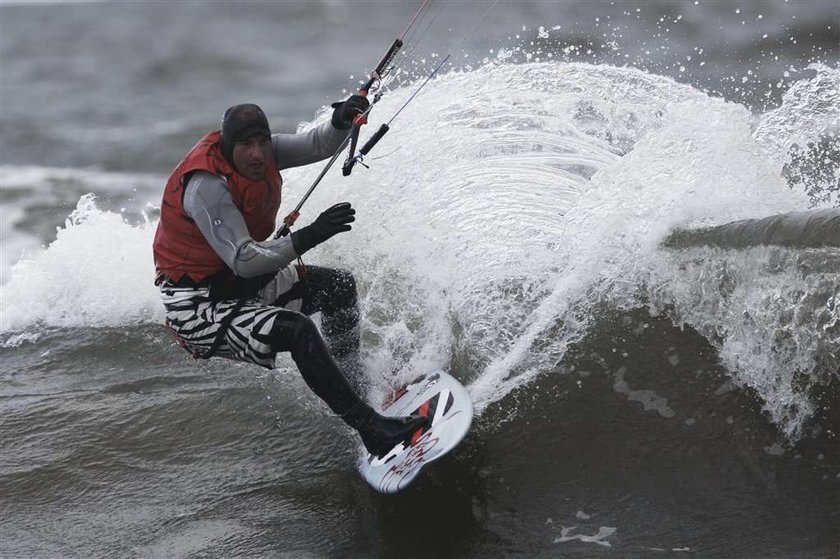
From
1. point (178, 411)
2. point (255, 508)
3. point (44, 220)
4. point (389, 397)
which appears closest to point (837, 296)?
point (389, 397)

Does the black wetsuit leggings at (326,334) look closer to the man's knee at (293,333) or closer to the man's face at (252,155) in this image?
the man's knee at (293,333)

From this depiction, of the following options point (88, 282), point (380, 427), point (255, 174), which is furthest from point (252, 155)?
point (88, 282)

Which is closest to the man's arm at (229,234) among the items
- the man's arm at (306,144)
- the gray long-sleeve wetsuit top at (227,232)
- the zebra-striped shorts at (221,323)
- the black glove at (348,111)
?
the gray long-sleeve wetsuit top at (227,232)

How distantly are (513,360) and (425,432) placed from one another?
785 mm

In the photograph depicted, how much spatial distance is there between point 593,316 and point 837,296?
3.81 feet

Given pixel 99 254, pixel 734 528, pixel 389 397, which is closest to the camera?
pixel 734 528

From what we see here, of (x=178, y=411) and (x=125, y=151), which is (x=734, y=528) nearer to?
(x=178, y=411)

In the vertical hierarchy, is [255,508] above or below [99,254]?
below

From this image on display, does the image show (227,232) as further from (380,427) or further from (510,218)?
(510,218)

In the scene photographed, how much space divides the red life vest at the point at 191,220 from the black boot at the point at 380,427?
0.92 metres

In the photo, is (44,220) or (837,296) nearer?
(837,296)

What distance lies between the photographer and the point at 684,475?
183 inches

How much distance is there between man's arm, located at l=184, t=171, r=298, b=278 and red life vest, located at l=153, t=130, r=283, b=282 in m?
0.08

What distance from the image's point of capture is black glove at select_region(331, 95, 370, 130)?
518 cm
